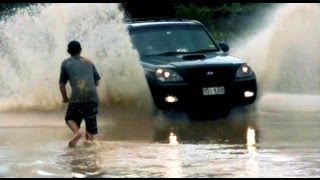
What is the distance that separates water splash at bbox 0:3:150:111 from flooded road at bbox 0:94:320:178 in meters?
0.53

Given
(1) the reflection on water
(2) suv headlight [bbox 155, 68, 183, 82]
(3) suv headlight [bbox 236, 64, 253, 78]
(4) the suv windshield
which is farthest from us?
(4) the suv windshield

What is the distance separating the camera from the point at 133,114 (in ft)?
47.5

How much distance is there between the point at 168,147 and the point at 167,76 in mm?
→ 2918

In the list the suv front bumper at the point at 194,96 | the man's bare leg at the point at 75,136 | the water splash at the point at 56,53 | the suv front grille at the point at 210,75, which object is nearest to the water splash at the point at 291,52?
the water splash at the point at 56,53

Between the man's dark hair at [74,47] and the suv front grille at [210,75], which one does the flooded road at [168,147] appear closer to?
the suv front grille at [210,75]

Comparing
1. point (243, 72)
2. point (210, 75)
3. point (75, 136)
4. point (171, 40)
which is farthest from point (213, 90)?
point (75, 136)

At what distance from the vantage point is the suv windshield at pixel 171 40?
Result: 15070mm

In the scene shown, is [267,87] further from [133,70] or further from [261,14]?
[261,14]

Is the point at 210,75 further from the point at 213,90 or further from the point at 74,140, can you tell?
the point at 74,140

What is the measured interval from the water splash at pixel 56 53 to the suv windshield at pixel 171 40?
21cm

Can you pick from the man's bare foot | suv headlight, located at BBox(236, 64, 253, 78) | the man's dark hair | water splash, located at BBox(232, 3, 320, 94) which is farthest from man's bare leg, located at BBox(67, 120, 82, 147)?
water splash, located at BBox(232, 3, 320, 94)

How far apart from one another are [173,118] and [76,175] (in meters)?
5.52

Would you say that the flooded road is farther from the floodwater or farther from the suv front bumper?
the suv front bumper

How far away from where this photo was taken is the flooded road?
9273 mm
